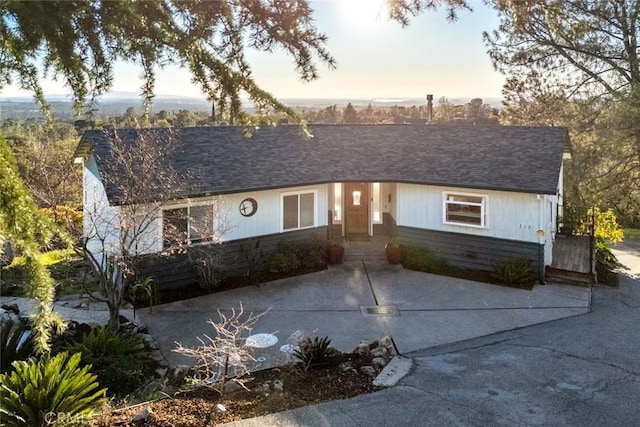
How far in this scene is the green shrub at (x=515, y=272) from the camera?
13336mm

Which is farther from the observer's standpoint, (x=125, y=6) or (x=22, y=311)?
(x=22, y=311)

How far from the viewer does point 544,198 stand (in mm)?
13461

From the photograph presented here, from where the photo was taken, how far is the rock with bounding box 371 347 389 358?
855 cm

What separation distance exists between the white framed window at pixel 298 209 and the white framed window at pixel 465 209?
14.1 ft

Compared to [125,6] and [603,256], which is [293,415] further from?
[603,256]

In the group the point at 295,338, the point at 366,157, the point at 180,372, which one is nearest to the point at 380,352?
the point at 295,338

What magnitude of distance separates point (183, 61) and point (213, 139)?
501 inches

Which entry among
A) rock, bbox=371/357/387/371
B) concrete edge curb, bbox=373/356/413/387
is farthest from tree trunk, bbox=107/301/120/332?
concrete edge curb, bbox=373/356/413/387

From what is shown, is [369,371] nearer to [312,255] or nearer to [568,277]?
[312,255]

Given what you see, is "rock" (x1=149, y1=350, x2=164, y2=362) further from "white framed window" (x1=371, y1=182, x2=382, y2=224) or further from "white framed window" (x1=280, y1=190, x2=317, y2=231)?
"white framed window" (x1=371, y1=182, x2=382, y2=224)

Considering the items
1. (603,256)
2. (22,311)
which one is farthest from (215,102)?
(603,256)

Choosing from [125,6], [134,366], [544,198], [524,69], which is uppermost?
[524,69]

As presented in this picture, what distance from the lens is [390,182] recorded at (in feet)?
50.8

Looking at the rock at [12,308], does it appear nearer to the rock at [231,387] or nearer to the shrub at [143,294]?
the shrub at [143,294]
